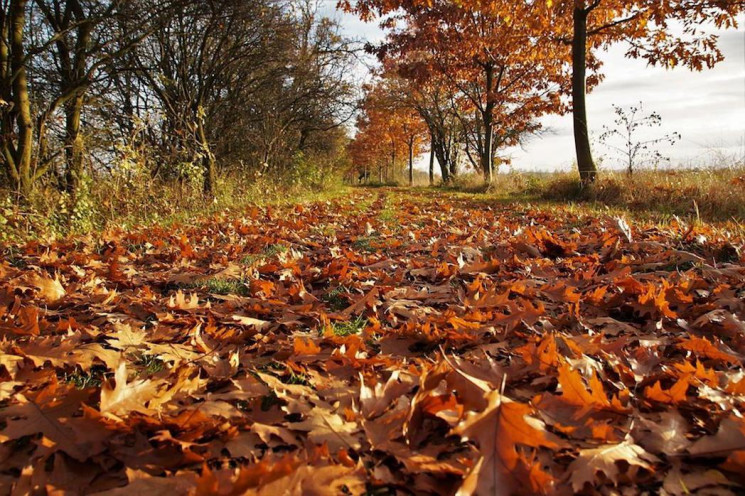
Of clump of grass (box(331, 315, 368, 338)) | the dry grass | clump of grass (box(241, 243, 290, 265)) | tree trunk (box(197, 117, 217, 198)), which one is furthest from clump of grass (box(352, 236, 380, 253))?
tree trunk (box(197, 117, 217, 198))

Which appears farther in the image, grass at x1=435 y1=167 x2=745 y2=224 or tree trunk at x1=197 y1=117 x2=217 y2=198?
tree trunk at x1=197 y1=117 x2=217 y2=198

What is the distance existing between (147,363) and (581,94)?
10.7 m

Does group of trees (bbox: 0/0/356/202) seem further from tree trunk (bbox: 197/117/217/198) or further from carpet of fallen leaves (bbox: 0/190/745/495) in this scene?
carpet of fallen leaves (bbox: 0/190/745/495)

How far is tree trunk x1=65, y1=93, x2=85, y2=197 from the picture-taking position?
5758mm

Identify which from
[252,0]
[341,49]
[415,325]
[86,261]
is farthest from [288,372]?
[341,49]

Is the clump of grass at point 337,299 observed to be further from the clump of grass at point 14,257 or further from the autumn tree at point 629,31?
the autumn tree at point 629,31

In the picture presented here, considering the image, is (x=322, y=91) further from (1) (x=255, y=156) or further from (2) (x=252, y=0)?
(2) (x=252, y=0)

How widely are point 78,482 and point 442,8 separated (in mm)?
15907

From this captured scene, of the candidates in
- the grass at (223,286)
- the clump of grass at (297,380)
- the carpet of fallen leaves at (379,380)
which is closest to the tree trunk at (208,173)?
the carpet of fallen leaves at (379,380)

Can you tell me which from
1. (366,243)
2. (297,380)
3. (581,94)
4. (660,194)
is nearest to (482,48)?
(581,94)

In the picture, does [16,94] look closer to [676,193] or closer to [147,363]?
[147,363]

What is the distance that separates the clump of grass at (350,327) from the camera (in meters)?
2.04

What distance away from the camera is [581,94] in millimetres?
9727

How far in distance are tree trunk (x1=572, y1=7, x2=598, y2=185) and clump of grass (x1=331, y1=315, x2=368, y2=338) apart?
908cm
